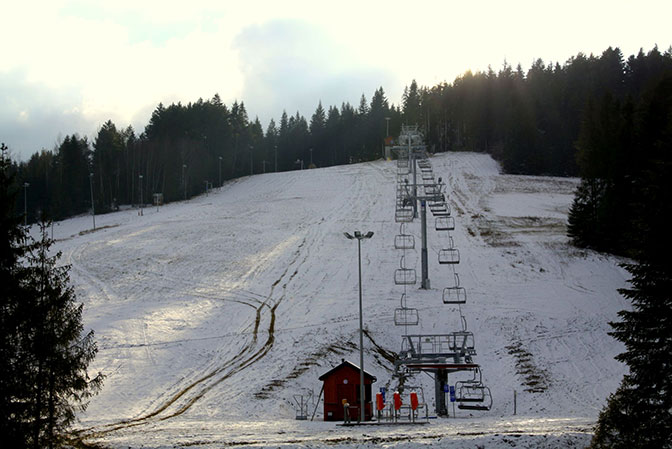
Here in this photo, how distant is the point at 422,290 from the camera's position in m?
42.7

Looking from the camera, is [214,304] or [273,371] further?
[214,304]

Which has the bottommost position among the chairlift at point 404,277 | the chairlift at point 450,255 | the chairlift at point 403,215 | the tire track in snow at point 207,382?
the tire track in snow at point 207,382

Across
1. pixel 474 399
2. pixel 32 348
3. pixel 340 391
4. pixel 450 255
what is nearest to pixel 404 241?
pixel 450 255

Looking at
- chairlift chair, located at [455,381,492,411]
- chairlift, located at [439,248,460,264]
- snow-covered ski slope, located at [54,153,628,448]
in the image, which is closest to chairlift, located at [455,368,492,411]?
chairlift chair, located at [455,381,492,411]

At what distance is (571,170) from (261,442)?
286 ft

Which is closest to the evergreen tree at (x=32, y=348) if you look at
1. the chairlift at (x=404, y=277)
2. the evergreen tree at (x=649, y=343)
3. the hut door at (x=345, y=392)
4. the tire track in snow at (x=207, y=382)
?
the tire track in snow at (x=207, y=382)

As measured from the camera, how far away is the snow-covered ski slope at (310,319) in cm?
2164

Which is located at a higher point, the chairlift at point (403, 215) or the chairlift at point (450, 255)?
the chairlift at point (403, 215)

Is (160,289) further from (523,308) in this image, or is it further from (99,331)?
(523,308)

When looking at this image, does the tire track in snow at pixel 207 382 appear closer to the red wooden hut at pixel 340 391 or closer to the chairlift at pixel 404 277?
the red wooden hut at pixel 340 391

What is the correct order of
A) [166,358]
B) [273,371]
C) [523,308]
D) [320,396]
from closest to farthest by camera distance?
[320,396], [273,371], [166,358], [523,308]

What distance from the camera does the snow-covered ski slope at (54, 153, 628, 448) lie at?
21.6 meters

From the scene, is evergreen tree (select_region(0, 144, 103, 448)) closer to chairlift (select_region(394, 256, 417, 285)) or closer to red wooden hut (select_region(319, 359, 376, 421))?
red wooden hut (select_region(319, 359, 376, 421))

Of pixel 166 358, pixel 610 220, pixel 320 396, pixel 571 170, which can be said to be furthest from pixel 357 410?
pixel 571 170
